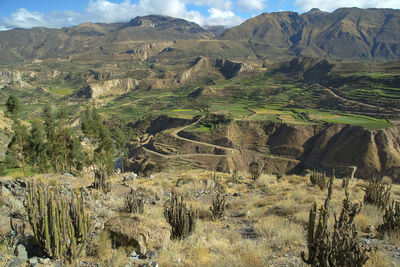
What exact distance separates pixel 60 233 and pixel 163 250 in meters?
2.45

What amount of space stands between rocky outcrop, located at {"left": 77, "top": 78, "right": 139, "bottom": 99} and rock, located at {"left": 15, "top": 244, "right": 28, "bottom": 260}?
460ft

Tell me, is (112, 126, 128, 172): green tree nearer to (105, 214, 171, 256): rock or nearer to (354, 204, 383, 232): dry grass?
(105, 214, 171, 256): rock

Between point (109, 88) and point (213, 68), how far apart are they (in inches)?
2805

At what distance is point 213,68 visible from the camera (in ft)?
582

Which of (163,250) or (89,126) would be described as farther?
(89,126)

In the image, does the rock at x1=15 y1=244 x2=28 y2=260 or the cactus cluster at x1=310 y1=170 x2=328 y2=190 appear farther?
the cactus cluster at x1=310 y1=170 x2=328 y2=190

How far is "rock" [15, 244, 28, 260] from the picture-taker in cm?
540

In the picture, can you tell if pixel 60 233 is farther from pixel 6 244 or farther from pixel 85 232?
pixel 6 244

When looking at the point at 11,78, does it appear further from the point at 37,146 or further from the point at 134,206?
the point at 134,206

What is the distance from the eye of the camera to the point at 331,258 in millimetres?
4777

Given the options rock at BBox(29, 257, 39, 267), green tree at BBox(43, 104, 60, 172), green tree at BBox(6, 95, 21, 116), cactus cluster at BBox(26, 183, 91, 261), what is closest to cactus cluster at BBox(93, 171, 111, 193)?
cactus cluster at BBox(26, 183, 91, 261)

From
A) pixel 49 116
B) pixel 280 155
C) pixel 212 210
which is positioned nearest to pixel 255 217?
pixel 212 210

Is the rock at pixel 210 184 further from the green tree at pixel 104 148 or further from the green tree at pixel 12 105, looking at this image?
the green tree at pixel 12 105

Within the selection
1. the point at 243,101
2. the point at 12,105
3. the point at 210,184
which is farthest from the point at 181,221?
the point at 243,101
